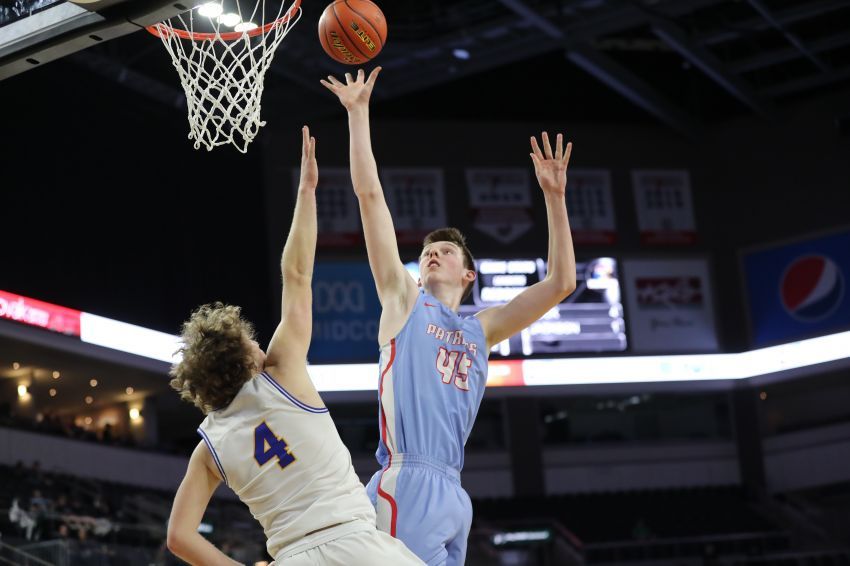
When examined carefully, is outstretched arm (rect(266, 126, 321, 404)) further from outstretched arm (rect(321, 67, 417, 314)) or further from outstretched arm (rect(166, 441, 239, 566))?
outstretched arm (rect(166, 441, 239, 566))

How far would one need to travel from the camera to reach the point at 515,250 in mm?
25516

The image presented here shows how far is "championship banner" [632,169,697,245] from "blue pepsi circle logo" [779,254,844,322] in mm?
2333

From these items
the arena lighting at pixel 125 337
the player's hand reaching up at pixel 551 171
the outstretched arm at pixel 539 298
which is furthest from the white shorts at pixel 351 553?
the arena lighting at pixel 125 337

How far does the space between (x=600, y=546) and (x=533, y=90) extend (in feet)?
35.5

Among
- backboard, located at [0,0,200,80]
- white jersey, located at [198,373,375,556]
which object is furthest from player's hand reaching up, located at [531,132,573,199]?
backboard, located at [0,0,200,80]

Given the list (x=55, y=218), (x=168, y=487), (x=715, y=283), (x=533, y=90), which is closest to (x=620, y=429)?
(x=715, y=283)

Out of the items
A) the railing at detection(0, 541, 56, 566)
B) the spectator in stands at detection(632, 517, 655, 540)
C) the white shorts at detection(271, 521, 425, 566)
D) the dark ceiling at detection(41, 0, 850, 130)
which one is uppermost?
the dark ceiling at detection(41, 0, 850, 130)

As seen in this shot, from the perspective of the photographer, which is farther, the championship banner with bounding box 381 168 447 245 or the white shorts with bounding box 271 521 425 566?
the championship banner with bounding box 381 168 447 245

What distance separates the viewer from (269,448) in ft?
11.2

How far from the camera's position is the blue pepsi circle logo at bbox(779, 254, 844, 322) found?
2502 cm

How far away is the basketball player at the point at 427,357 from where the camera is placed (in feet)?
12.6

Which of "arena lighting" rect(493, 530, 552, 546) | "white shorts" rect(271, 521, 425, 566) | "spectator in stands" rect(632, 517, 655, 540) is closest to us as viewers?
"white shorts" rect(271, 521, 425, 566)

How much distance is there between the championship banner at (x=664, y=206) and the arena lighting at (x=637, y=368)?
2824 mm

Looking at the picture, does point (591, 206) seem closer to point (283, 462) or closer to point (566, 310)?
point (566, 310)
